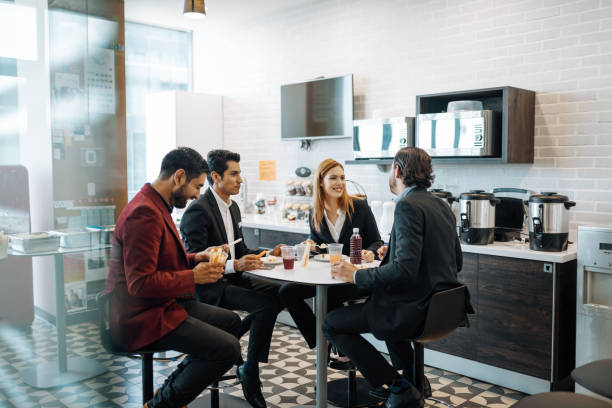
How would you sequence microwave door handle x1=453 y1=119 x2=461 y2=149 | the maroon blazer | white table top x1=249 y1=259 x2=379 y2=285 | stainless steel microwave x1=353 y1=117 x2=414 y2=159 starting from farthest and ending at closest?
stainless steel microwave x1=353 y1=117 x2=414 y2=159 → microwave door handle x1=453 y1=119 x2=461 y2=149 → white table top x1=249 y1=259 x2=379 y2=285 → the maroon blazer

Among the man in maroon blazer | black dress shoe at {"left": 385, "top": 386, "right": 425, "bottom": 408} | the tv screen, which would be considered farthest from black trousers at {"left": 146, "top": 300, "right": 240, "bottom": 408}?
the tv screen

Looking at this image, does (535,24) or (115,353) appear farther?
(535,24)

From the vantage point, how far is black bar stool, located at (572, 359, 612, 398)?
1751mm

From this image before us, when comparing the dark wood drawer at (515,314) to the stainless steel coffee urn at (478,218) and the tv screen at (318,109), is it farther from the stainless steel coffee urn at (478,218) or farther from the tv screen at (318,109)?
the tv screen at (318,109)

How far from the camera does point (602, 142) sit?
341 cm

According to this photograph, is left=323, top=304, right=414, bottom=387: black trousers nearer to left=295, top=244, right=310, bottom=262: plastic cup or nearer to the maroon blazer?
left=295, top=244, right=310, bottom=262: plastic cup

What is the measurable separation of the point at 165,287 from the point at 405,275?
1.01 metres

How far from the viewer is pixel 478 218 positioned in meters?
3.38

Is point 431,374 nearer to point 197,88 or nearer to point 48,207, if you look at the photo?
point 48,207

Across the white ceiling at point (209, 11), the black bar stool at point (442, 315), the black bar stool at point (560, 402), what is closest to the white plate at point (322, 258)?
the black bar stool at point (442, 315)

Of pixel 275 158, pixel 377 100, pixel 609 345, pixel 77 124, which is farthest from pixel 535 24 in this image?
pixel 77 124

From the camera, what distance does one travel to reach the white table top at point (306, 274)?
2459 millimetres

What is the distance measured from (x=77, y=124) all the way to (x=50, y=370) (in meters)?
0.69

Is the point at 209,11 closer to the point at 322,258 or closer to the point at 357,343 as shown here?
the point at 322,258
